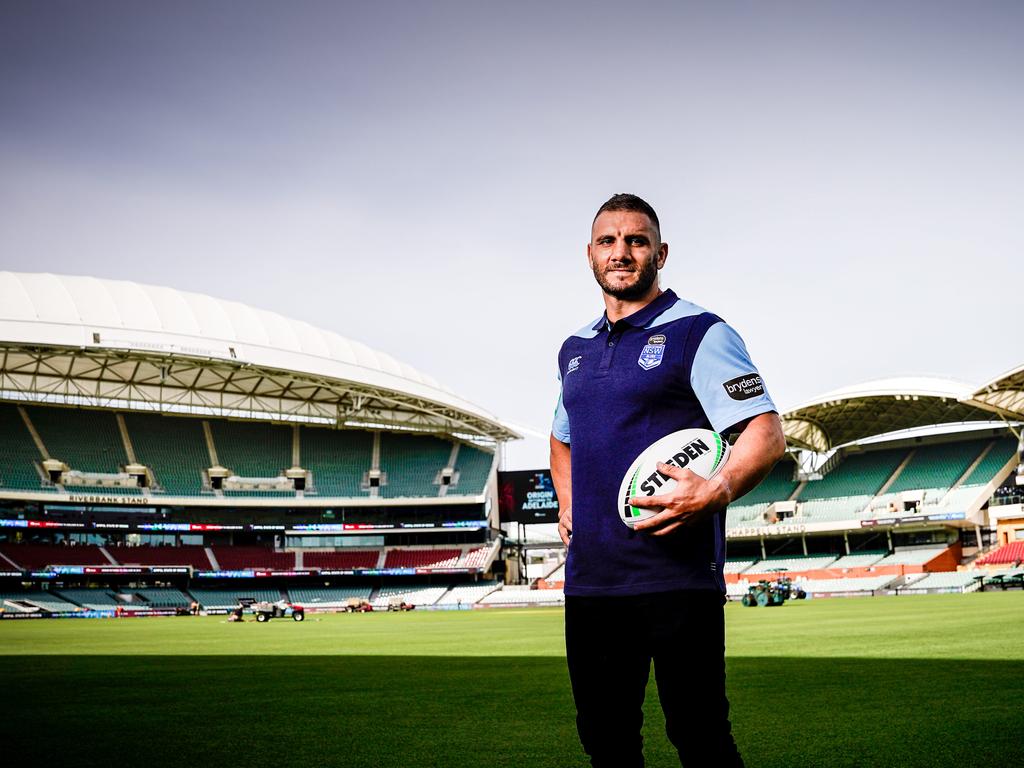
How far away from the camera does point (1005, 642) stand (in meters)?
12.3

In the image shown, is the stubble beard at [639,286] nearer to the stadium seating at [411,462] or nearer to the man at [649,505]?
the man at [649,505]

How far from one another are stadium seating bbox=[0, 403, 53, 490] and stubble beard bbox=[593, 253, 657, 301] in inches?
2478

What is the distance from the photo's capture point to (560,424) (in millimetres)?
3834

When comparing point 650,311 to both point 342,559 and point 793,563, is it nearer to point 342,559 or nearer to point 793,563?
point 793,563

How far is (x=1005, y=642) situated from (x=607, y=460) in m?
11.5

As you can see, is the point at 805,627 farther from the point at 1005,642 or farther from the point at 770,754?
the point at 770,754

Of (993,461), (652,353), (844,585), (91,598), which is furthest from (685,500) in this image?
(993,461)

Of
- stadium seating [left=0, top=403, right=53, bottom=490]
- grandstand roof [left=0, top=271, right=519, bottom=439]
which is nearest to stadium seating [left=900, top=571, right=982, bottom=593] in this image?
grandstand roof [left=0, top=271, right=519, bottom=439]

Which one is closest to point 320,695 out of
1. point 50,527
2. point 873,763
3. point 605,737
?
point 873,763

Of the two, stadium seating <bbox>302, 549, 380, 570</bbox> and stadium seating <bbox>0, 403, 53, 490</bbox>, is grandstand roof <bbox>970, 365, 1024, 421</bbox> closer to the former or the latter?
stadium seating <bbox>302, 549, 380, 570</bbox>

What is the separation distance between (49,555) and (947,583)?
176ft

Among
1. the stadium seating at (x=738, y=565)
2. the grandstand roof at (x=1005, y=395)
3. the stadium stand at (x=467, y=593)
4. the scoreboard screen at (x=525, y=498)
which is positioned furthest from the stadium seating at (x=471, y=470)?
the grandstand roof at (x=1005, y=395)

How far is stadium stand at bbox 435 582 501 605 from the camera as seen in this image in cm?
6178

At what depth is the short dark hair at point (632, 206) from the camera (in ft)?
11.3
